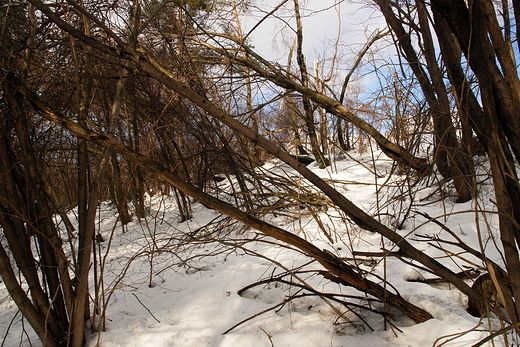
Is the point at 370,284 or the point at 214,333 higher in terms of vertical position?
the point at 370,284

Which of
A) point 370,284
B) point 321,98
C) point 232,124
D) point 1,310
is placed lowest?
point 1,310

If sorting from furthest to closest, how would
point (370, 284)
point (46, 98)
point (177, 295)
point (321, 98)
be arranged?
point (321, 98), point (177, 295), point (46, 98), point (370, 284)

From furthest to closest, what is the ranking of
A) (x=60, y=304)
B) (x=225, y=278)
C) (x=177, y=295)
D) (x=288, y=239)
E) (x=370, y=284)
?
(x=225, y=278) → (x=177, y=295) → (x=60, y=304) → (x=370, y=284) → (x=288, y=239)

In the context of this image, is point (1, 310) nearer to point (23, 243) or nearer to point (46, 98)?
point (23, 243)

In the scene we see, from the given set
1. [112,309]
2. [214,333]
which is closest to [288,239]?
[214,333]

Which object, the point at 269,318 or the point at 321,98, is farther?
the point at 321,98

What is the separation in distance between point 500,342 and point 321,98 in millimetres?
3413

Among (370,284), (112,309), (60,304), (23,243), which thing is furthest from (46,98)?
(370,284)

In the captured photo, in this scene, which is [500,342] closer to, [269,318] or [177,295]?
[269,318]

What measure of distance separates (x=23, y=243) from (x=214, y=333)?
60.5 inches

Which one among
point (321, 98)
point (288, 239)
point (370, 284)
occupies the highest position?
point (321, 98)

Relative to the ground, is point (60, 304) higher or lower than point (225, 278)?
higher

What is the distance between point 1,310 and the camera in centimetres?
353

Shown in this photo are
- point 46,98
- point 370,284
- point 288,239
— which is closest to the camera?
point 288,239
